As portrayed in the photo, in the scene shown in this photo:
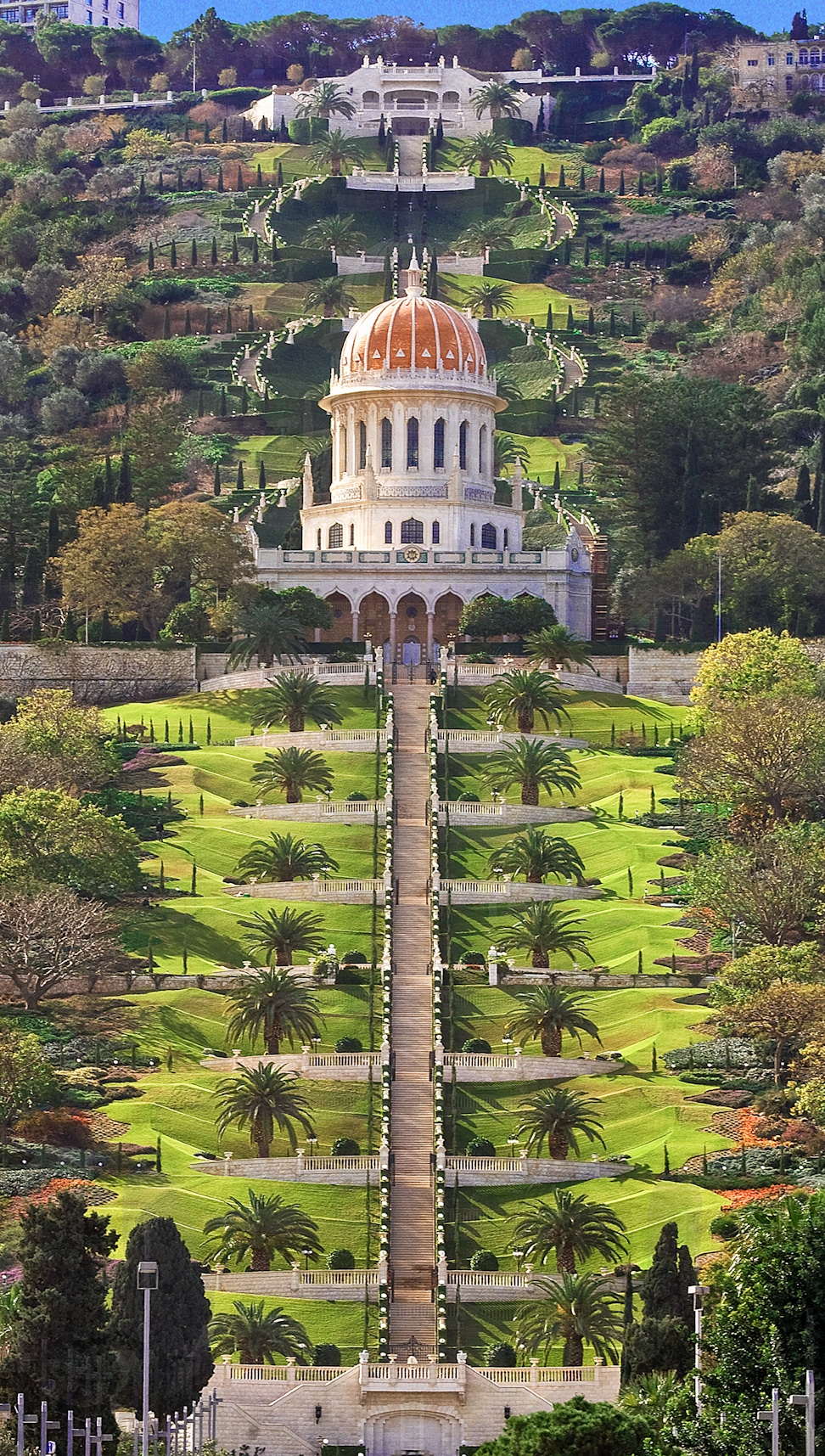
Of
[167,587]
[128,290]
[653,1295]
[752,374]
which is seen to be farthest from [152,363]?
[653,1295]

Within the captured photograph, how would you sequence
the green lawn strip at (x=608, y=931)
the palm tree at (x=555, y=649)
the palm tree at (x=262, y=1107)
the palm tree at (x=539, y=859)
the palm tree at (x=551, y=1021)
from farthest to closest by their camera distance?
the palm tree at (x=555, y=649), the palm tree at (x=539, y=859), the green lawn strip at (x=608, y=931), the palm tree at (x=551, y=1021), the palm tree at (x=262, y=1107)

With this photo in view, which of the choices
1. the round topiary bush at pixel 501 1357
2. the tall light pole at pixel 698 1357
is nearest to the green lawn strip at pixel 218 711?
the round topiary bush at pixel 501 1357

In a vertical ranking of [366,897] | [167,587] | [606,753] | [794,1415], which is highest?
[167,587]

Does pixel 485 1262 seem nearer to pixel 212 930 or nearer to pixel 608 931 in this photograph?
pixel 608 931

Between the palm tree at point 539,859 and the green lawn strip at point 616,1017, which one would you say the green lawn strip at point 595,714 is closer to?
the palm tree at point 539,859

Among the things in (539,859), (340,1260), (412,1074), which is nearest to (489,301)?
(539,859)

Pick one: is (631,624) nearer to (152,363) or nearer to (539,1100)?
(152,363)

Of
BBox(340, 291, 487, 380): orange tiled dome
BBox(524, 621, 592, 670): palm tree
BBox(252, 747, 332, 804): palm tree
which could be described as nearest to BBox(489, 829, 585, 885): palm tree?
BBox(252, 747, 332, 804): palm tree
